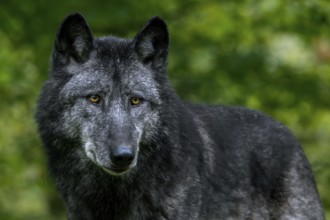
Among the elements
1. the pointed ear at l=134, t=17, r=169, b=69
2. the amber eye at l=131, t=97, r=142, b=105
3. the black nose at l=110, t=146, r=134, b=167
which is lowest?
the black nose at l=110, t=146, r=134, b=167

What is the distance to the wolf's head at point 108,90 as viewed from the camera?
6258 mm

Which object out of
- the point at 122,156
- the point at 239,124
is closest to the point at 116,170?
the point at 122,156

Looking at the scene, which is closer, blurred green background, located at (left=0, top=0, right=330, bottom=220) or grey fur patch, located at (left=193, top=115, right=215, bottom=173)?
grey fur patch, located at (left=193, top=115, right=215, bottom=173)

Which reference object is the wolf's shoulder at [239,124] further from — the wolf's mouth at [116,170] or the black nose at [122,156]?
the black nose at [122,156]

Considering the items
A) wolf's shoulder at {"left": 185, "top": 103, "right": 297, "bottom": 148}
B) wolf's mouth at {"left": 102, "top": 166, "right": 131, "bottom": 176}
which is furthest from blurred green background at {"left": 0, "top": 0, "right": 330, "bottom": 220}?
wolf's mouth at {"left": 102, "top": 166, "right": 131, "bottom": 176}

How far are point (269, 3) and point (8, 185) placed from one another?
684 centimetres

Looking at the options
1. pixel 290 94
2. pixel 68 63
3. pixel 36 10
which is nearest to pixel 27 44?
pixel 36 10

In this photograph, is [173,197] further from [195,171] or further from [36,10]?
[36,10]

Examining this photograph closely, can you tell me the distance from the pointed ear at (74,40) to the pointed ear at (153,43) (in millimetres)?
447

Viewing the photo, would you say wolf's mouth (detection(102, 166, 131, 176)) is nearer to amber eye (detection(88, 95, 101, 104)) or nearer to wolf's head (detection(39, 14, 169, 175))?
wolf's head (detection(39, 14, 169, 175))

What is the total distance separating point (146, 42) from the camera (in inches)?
266

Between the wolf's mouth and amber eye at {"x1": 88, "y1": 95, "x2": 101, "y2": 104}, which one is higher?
amber eye at {"x1": 88, "y1": 95, "x2": 101, "y2": 104}

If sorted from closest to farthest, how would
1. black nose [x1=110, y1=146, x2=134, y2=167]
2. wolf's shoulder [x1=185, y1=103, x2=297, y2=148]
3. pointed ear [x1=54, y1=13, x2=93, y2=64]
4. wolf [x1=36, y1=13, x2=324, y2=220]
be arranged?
black nose [x1=110, y1=146, x2=134, y2=167], wolf [x1=36, y1=13, x2=324, y2=220], pointed ear [x1=54, y1=13, x2=93, y2=64], wolf's shoulder [x1=185, y1=103, x2=297, y2=148]

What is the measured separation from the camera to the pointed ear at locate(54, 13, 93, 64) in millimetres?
6625
